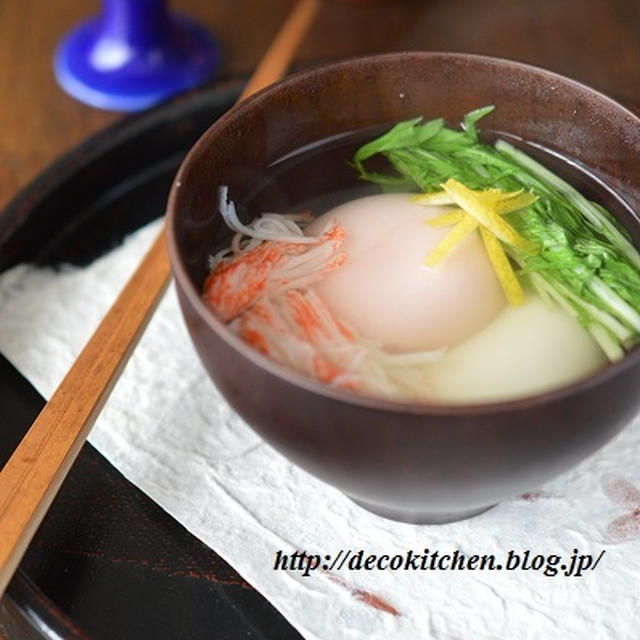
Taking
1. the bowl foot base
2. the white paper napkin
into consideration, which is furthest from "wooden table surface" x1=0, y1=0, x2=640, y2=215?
the bowl foot base

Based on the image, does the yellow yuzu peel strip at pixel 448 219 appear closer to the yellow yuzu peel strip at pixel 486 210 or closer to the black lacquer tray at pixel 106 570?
the yellow yuzu peel strip at pixel 486 210

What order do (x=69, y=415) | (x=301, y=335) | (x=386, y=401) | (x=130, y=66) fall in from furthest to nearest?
(x=130, y=66), (x=69, y=415), (x=301, y=335), (x=386, y=401)

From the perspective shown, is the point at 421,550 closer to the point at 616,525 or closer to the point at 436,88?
the point at 616,525

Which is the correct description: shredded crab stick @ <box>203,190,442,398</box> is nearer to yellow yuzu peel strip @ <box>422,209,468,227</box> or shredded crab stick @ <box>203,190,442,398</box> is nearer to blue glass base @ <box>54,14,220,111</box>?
yellow yuzu peel strip @ <box>422,209,468,227</box>

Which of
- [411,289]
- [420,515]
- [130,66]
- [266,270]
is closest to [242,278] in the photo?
[266,270]

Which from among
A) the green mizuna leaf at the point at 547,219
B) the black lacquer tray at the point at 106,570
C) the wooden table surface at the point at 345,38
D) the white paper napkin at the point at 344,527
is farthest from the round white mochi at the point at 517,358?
the wooden table surface at the point at 345,38

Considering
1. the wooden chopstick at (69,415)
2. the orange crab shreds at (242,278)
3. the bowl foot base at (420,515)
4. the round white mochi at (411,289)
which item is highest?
the round white mochi at (411,289)

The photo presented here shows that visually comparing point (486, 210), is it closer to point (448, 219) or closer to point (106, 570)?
point (448, 219)
